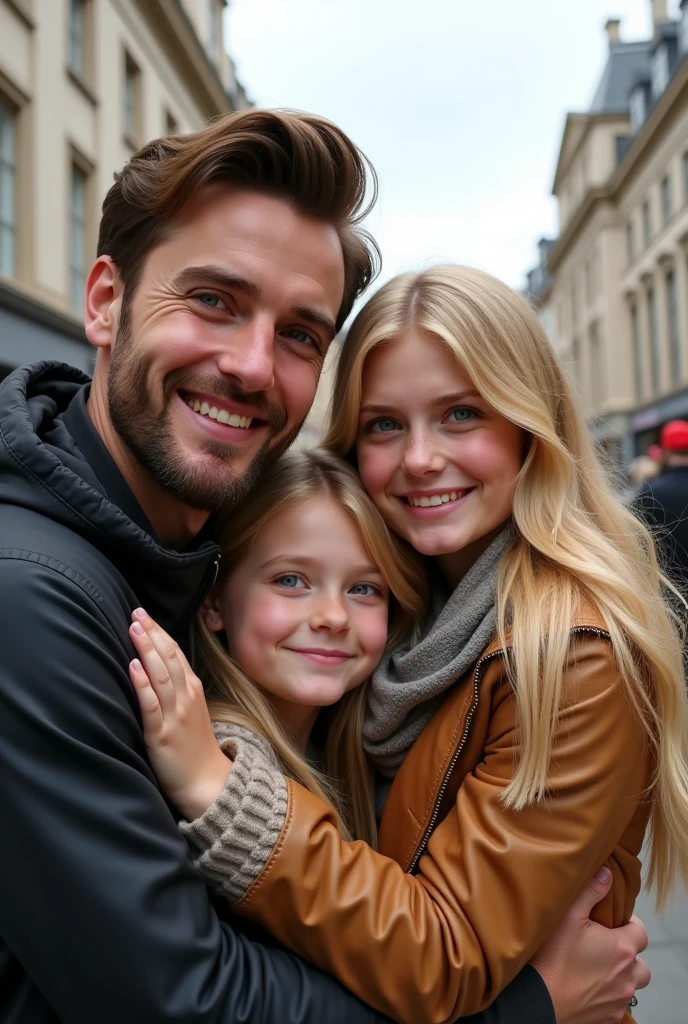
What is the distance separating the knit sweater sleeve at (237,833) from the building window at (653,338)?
30541 millimetres

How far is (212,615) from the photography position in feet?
7.43

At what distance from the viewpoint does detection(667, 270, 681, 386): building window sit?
1077 inches

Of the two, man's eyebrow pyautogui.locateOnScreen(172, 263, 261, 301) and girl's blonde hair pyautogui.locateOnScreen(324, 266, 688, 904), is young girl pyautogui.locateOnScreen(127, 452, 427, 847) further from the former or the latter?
man's eyebrow pyautogui.locateOnScreen(172, 263, 261, 301)

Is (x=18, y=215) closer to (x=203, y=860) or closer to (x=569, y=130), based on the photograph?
(x=203, y=860)

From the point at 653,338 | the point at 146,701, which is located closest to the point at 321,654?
the point at 146,701

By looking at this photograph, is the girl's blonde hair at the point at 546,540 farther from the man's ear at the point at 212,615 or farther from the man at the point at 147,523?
the man's ear at the point at 212,615

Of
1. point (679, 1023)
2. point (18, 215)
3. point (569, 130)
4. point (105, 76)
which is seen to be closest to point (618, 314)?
point (569, 130)

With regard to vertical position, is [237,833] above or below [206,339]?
below

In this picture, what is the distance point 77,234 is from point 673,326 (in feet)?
69.2

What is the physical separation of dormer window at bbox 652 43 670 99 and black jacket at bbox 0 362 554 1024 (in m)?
30.5

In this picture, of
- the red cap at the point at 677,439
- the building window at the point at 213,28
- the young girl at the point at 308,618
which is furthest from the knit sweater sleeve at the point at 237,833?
the building window at the point at 213,28

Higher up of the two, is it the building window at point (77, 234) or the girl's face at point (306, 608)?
the building window at point (77, 234)

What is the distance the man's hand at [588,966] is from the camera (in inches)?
68.5

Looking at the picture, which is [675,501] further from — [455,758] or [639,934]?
[455,758]
